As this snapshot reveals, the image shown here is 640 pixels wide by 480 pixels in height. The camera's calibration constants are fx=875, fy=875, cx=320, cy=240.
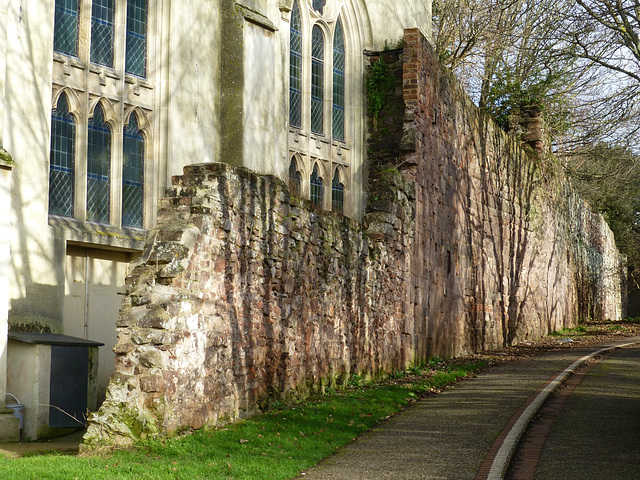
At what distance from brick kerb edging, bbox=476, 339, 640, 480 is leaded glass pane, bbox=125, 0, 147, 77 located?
8491mm

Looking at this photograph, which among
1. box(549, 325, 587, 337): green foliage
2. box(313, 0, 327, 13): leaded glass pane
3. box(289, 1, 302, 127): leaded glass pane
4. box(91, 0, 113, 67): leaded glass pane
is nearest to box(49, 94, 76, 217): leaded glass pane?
box(91, 0, 113, 67): leaded glass pane

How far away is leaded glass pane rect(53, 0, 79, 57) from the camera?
13641mm

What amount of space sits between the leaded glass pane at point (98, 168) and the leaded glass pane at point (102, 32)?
825 millimetres

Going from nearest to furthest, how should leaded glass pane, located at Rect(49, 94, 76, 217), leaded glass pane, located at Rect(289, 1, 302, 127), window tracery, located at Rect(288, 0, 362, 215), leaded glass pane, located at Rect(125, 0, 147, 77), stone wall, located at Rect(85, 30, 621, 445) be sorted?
stone wall, located at Rect(85, 30, 621, 445)
leaded glass pane, located at Rect(49, 94, 76, 217)
leaded glass pane, located at Rect(125, 0, 147, 77)
leaded glass pane, located at Rect(289, 1, 302, 127)
window tracery, located at Rect(288, 0, 362, 215)

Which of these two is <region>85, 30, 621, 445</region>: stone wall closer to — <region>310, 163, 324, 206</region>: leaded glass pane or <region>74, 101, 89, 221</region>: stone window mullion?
<region>310, 163, 324, 206</region>: leaded glass pane

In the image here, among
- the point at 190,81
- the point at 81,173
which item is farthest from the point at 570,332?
the point at 81,173

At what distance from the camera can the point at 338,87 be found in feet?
64.5

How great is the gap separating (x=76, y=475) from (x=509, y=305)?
56.8 feet

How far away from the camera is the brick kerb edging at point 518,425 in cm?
805

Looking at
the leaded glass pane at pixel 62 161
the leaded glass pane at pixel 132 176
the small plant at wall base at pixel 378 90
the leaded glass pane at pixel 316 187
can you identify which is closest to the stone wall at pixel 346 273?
the small plant at wall base at pixel 378 90

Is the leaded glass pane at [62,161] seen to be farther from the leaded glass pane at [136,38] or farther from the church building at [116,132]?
the leaded glass pane at [136,38]

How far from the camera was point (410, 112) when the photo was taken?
17.4 meters

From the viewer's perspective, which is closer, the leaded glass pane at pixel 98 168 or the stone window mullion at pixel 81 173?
the stone window mullion at pixel 81 173

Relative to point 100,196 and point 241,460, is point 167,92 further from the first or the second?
point 241,460
